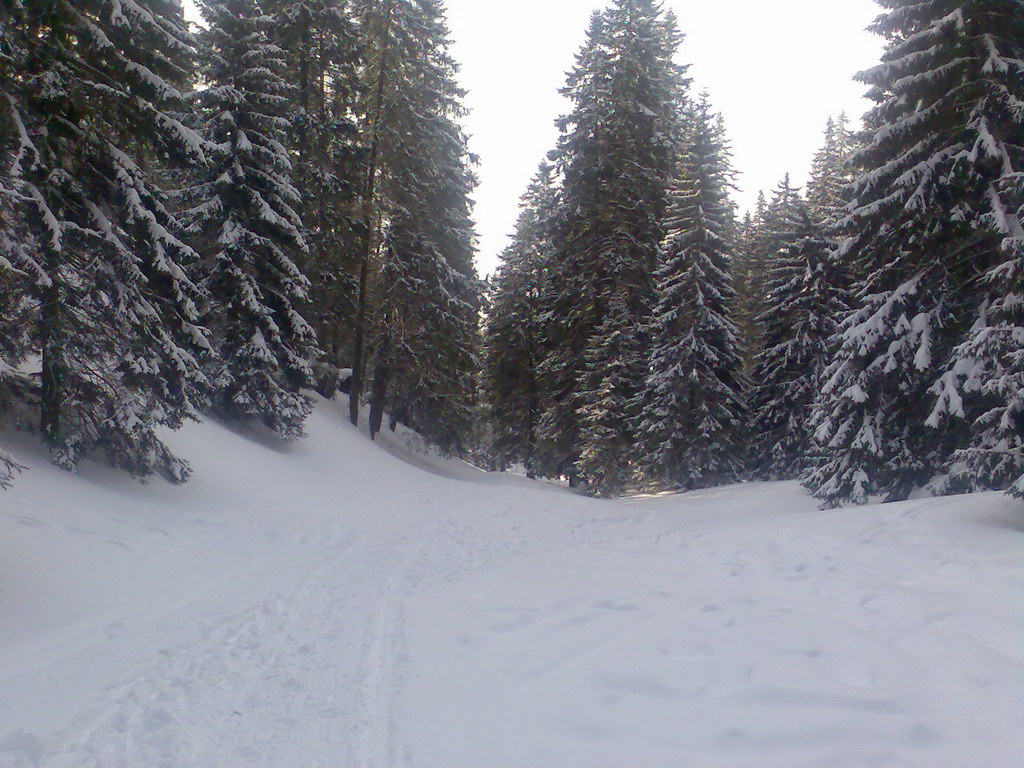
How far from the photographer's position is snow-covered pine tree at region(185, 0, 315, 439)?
15.5m

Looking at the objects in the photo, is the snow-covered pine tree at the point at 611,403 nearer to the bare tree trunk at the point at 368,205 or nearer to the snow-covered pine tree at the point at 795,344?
the snow-covered pine tree at the point at 795,344

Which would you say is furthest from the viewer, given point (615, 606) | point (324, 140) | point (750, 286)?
point (750, 286)

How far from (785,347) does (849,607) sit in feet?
52.8

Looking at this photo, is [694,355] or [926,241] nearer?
[926,241]

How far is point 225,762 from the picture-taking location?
146 inches

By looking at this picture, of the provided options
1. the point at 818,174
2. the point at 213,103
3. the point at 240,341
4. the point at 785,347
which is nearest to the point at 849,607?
the point at 240,341

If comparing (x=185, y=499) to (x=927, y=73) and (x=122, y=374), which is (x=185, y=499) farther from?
(x=927, y=73)

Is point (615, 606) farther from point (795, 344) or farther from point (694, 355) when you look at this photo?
point (795, 344)

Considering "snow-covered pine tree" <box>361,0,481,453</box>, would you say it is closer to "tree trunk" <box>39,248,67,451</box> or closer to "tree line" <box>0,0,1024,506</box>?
"tree line" <box>0,0,1024,506</box>

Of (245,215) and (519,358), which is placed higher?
(245,215)

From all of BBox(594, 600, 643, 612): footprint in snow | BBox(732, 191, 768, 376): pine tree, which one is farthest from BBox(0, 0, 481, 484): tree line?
BBox(732, 191, 768, 376): pine tree

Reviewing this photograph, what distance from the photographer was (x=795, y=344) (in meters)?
20.2

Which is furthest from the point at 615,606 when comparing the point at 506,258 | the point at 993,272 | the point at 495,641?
the point at 506,258

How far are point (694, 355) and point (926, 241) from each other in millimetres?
8312
